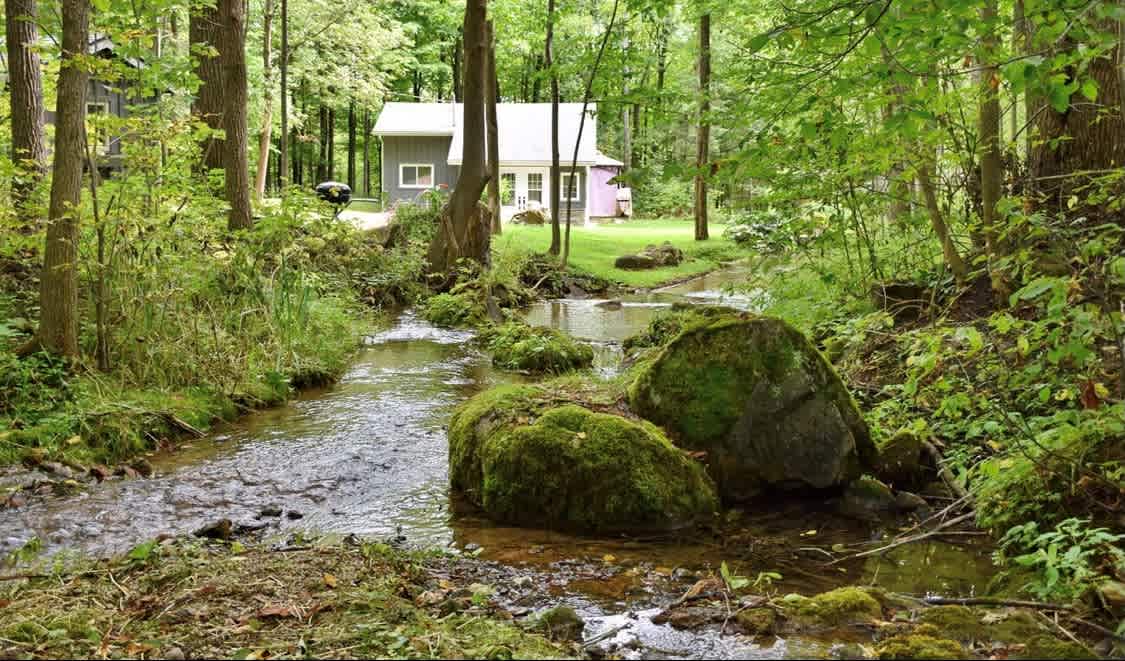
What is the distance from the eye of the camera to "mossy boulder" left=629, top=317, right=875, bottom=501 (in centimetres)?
612

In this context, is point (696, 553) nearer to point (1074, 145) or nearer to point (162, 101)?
point (1074, 145)

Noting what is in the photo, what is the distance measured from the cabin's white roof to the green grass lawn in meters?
3.78

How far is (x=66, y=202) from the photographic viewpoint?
786 cm

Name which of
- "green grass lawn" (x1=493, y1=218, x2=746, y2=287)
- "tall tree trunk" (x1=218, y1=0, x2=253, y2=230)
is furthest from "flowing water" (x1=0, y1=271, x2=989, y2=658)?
"green grass lawn" (x1=493, y1=218, x2=746, y2=287)

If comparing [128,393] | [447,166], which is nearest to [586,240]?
[447,166]

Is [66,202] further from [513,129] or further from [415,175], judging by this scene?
[513,129]

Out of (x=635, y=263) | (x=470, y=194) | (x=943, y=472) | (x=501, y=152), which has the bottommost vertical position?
(x=943, y=472)

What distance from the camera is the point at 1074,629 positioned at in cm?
371

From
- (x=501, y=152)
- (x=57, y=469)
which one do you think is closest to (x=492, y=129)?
(x=501, y=152)

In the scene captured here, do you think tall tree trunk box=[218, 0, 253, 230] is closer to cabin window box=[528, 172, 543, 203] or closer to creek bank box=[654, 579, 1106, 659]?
creek bank box=[654, 579, 1106, 659]

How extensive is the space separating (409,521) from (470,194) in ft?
41.5

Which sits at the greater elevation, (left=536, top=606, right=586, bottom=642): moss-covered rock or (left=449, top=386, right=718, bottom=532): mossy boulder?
(left=449, top=386, right=718, bottom=532): mossy boulder

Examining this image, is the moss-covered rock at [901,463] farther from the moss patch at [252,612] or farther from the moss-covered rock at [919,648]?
the moss patch at [252,612]

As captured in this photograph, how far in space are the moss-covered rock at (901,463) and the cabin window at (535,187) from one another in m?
35.0
